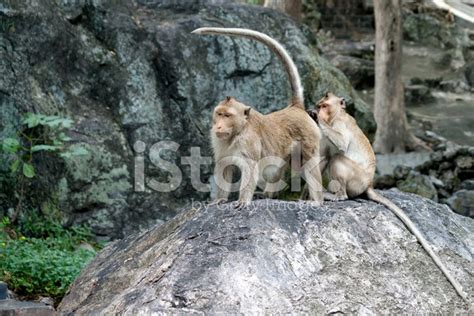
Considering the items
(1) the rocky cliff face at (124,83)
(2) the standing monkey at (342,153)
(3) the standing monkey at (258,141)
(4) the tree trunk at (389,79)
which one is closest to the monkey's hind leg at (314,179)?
(3) the standing monkey at (258,141)

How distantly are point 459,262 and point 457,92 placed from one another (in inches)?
563

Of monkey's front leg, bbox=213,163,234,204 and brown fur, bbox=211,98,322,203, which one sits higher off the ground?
brown fur, bbox=211,98,322,203

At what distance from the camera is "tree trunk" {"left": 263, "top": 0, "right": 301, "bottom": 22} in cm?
1408

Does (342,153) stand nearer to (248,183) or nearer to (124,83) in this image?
(248,183)

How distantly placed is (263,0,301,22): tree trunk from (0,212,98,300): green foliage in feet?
20.6

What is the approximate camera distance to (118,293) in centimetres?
579

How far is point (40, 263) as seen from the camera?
318 inches

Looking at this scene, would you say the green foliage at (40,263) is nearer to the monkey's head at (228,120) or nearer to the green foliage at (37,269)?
the green foliage at (37,269)

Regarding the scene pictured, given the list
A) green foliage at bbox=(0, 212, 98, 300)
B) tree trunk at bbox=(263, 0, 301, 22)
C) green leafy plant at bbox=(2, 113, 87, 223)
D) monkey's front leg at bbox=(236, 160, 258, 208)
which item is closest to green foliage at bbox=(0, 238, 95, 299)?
green foliage at bbox=(0, 212, 98, 300)

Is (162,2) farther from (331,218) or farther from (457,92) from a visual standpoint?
(457,92)

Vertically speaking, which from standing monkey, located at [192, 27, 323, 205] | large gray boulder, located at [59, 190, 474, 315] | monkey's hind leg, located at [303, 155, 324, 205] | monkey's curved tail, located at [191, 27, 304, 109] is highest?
monkey's curved tail, located at [191, 27, 304, 109]

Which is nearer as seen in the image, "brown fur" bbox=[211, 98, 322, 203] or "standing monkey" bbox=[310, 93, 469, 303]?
"brown fur" bbox=[211, 98, 322, 203]

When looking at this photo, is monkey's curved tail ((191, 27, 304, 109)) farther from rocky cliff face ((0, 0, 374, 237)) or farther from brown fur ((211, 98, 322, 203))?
rocky cliff face ((0, 0, 374, 237))

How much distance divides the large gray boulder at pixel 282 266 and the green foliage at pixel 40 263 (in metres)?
1.55
